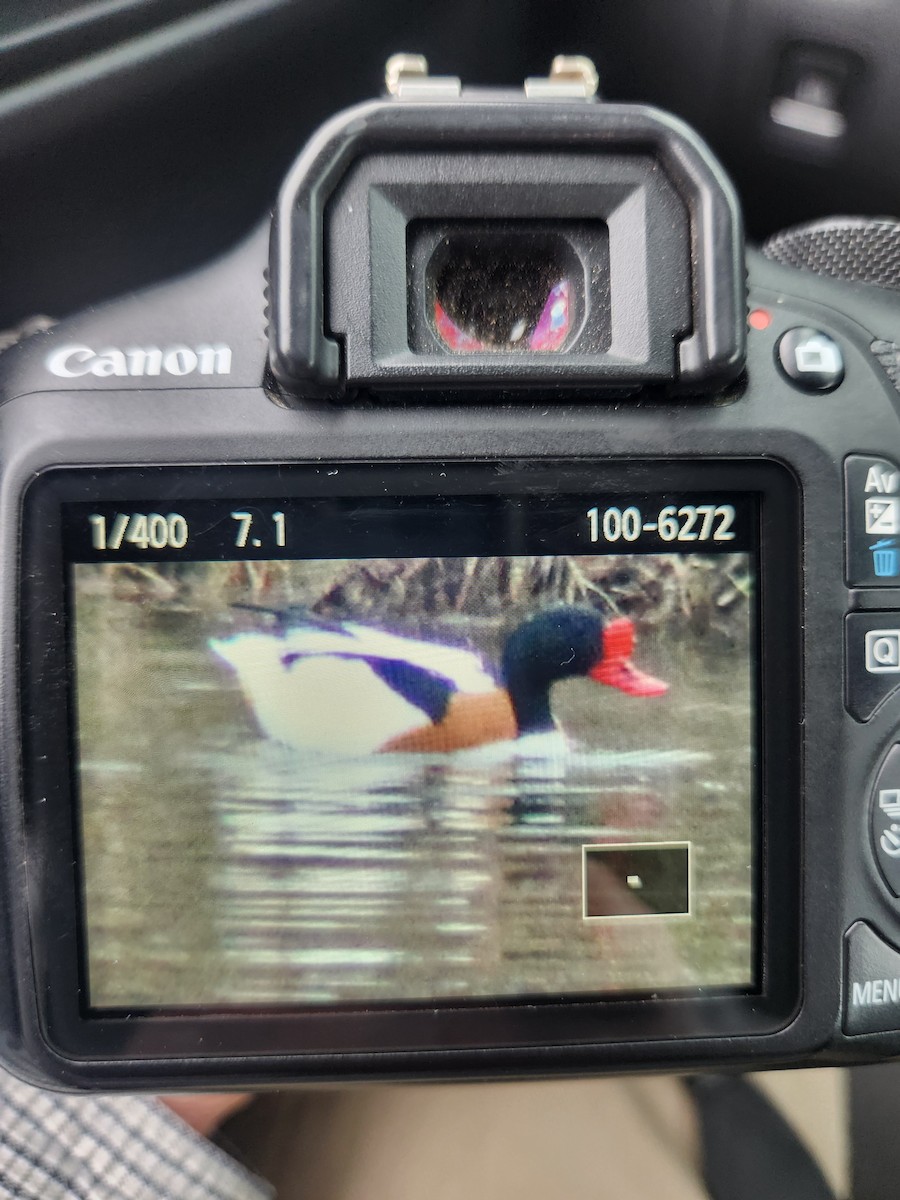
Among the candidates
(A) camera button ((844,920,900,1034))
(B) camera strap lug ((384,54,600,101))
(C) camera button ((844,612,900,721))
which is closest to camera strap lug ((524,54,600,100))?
(B) camera strap lug ((384,54,600,101))

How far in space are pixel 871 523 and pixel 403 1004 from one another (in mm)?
252

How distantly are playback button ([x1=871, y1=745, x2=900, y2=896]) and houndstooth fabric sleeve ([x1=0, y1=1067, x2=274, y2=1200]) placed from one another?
1.05 ft

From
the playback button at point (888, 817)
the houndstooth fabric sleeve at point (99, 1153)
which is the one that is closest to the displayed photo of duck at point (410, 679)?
the playback button at point (888, 817)

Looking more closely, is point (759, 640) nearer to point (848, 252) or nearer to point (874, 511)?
point (874, 511)

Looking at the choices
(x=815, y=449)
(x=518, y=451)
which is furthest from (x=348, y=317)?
(x=815, y=449)

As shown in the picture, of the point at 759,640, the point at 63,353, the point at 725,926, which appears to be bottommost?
the point at 725,926

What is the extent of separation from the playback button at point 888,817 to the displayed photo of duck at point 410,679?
109 mm

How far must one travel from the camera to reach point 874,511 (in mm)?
340

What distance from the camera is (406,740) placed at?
0.33m

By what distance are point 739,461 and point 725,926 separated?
0.58ft

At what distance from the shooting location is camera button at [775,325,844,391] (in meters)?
0.34

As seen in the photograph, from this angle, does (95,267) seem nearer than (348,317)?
No

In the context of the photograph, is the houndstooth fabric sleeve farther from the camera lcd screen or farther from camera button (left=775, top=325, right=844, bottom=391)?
camera button (left=775, top=325, right=844, bottom=391)
